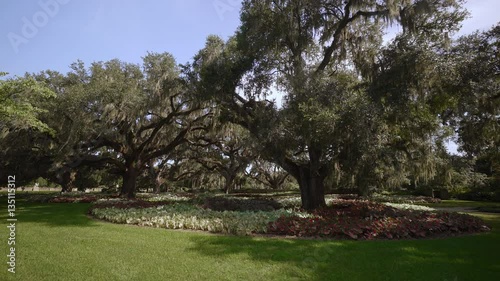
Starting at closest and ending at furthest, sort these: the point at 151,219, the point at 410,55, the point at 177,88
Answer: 1. the point at 151,219
2. the point at 410,55
3. the point at 177,88

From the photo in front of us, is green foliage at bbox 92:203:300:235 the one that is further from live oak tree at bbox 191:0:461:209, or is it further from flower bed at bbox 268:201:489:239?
live oak tree at bbox 191:0:461:209

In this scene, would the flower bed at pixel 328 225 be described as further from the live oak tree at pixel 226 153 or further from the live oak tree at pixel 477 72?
the live oak tree at pixel 226 153

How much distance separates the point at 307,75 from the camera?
1232 centimetres

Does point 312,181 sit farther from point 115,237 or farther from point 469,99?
point 115,237

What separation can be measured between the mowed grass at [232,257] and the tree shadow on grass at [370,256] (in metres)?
0.02

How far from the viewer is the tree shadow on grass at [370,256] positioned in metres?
5.60

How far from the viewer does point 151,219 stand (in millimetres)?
10180

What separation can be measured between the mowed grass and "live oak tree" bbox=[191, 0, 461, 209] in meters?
4.41

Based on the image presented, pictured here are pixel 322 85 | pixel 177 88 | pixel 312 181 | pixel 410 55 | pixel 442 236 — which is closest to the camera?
pixel 442 236

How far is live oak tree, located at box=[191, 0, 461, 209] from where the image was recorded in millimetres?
11109

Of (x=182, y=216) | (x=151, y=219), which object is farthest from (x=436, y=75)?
(x=151, y=219)

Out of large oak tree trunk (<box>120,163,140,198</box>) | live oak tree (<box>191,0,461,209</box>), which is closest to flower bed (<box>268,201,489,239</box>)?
live oak tree (<box>191,0,461,209</box>)

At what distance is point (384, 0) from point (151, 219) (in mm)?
13018

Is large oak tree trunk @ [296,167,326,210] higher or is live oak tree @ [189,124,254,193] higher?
live oak tree @ [189,124,254,193]
